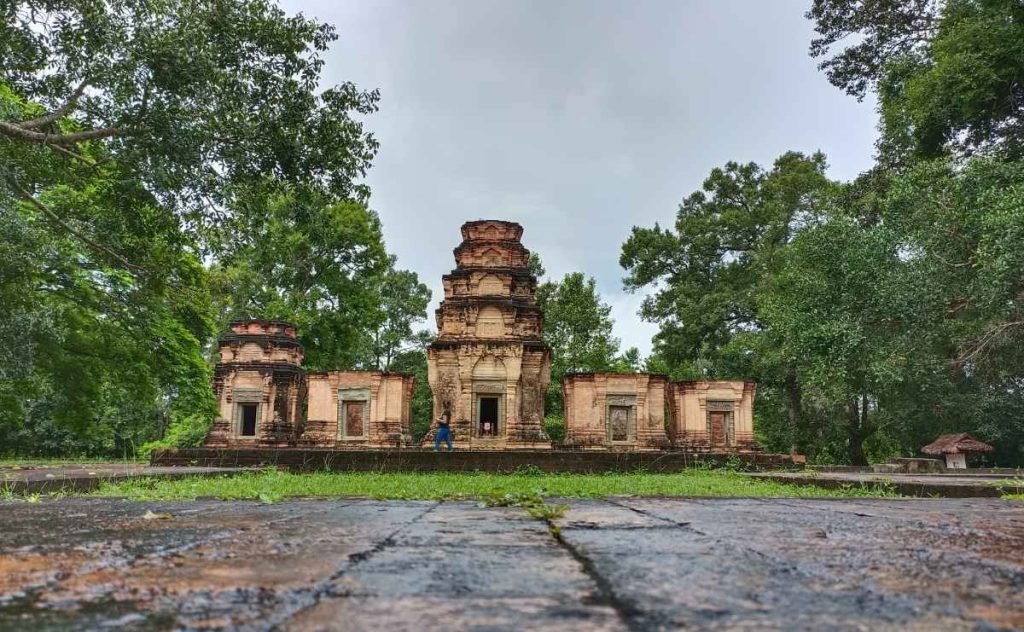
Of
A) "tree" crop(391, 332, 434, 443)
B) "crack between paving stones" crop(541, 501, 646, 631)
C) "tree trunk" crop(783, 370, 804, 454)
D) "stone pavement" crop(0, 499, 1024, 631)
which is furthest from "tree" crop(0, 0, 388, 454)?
"tree trunk" crop(783, 370, 804, 454)

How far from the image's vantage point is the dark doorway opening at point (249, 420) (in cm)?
2280

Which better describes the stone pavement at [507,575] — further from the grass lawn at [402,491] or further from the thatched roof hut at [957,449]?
the thatched roof hut at [957,449]

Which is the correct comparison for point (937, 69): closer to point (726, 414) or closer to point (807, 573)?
point (726, 414)

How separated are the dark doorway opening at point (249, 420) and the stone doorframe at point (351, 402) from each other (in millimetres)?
3238

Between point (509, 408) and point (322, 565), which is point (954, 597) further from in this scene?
point (509, 408)

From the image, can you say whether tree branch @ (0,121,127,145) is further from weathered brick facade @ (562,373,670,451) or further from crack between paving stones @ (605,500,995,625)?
weathered brick facade @ (562,373,670,451)

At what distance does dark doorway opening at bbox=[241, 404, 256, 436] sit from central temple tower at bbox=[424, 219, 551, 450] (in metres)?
6.21

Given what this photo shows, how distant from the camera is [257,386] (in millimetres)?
22562

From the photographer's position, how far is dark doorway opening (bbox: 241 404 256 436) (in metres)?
22.8

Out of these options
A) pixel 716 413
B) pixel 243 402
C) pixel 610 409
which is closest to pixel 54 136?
pixel 243 402

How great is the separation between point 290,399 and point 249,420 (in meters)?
1.56

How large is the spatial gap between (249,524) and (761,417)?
97.3 feet

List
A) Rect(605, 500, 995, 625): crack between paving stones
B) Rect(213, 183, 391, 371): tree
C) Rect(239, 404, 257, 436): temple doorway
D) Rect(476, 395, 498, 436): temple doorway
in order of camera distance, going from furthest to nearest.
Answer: Rect(213, 183, 391, 371): tree < Rect(239, 404, 257, 436): temple doorway < Rect(476, 395, 498, 436): temple doorway < Rect(605, 500, 995, 625): crack between paving stones

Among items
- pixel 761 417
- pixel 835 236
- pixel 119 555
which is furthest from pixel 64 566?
pixel 761 417
